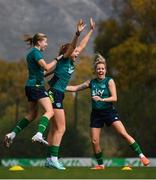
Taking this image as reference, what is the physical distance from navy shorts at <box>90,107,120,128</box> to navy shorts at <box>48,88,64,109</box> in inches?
27.2

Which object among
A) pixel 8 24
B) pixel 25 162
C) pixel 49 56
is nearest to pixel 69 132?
pixel 25 162

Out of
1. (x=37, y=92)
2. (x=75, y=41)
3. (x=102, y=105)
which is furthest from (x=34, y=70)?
(x=102, y=105)

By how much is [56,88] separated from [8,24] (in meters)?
182

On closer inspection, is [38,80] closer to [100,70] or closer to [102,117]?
[100,70]

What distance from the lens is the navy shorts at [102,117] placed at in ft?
44.2

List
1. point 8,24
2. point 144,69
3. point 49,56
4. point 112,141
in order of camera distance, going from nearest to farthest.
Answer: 1. point 112,141
2. point 144,69
3. point 49,56
4. point 8,24

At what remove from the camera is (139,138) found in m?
31.5

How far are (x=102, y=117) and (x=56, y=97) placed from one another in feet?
2.91

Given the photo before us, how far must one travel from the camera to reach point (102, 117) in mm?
13516

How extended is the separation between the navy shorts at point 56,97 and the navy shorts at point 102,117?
691 millimetres

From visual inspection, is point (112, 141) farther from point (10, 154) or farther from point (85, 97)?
point (10, 154)

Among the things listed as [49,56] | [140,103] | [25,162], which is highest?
[49,56]

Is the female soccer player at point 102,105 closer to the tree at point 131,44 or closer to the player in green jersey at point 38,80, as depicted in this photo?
the player in green jersey at point 38,80

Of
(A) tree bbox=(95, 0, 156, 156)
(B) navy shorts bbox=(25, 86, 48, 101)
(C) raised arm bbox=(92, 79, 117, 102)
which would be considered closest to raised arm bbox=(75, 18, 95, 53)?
(C) raised arm bbox=(92, 79, 117, 102)
